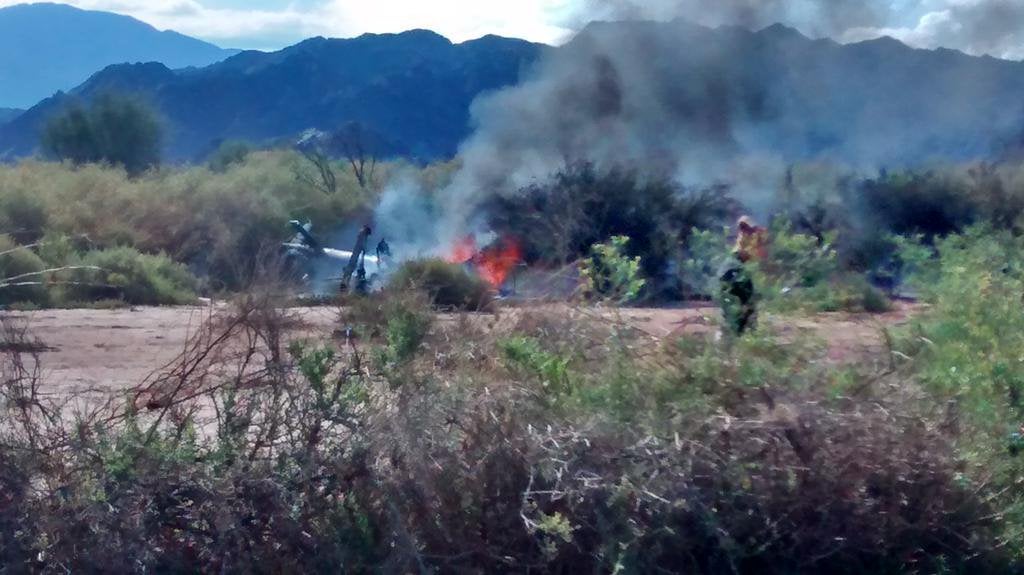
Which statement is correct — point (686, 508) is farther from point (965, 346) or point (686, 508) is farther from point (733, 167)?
point (733, 167)

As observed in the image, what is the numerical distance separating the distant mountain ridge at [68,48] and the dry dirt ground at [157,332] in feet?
177

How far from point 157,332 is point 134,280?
506cm

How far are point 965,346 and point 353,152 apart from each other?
44.3m

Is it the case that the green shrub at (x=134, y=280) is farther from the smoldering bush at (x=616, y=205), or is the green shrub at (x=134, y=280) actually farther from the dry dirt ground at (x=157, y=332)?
the smoldering bush at (x=616, y=205)

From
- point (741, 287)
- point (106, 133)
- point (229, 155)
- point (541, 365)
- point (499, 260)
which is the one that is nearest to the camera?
point (541, 365)

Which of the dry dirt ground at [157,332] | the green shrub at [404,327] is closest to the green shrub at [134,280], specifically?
the dry dirt ground at [157,332]

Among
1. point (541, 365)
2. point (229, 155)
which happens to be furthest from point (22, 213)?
point (229, 155)

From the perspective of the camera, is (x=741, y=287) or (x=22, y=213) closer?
(x=741, y=287)

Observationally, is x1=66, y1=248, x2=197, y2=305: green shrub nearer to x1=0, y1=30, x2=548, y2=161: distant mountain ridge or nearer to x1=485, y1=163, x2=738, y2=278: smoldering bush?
x1=485, y1=163, x2=738, y2=278: smoldering bush

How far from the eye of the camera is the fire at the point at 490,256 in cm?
1888

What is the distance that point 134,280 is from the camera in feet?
71.7

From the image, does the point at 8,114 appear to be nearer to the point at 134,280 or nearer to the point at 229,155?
the point at 229,155

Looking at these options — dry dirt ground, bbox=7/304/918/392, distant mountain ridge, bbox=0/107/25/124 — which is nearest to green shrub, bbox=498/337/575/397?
dry dirt ground, bbox=7/304/918/392

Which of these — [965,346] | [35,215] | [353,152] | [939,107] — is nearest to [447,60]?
[353,152]
